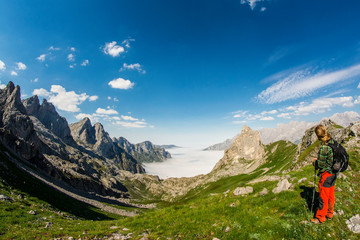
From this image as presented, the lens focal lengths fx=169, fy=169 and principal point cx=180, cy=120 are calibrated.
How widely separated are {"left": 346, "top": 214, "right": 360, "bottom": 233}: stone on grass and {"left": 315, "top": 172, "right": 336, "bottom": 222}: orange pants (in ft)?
2.66

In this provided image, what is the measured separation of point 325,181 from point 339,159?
1534 mm

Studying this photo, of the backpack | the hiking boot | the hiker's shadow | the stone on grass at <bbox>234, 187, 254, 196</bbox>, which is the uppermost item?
the backpack

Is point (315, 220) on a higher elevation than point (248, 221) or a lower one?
higher

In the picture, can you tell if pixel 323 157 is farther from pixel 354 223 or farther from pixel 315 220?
pixel 315 220

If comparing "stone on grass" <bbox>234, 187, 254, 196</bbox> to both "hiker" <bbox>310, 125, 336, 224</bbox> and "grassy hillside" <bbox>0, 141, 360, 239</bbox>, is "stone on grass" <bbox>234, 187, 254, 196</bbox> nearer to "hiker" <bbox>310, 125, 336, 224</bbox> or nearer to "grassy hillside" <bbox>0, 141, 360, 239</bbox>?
"grassy hillside" <bbox>0, 141, 360, 239</bbox>

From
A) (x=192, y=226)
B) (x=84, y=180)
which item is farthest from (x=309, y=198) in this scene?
(x=84, y=180)

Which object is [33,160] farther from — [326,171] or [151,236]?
[326,171]

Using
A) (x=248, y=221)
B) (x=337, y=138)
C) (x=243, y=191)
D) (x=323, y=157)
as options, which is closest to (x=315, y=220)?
(x=323, y=157)

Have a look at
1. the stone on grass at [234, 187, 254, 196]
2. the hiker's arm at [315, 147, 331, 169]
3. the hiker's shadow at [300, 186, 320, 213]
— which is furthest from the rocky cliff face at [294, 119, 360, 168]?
the hiker's arm at [315, 147, 331, 169]

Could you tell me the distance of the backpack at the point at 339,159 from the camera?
9789 millimetres

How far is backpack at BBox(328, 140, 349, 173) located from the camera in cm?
979

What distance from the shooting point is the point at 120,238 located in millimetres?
12914

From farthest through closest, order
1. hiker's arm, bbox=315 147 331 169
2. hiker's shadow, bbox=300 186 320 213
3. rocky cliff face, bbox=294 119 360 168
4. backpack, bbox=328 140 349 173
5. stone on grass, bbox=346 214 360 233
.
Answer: rocky cliff face, bbox=294 119 360 168 → hiker's shadow, bbox=300 186 320 213 → hiker's arm, bbox=315 147 331 169 → backpack, bbox=328 140 349 173 → stone on grass, bbox=346 214 360 233

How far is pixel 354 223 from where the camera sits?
29.9 feet
